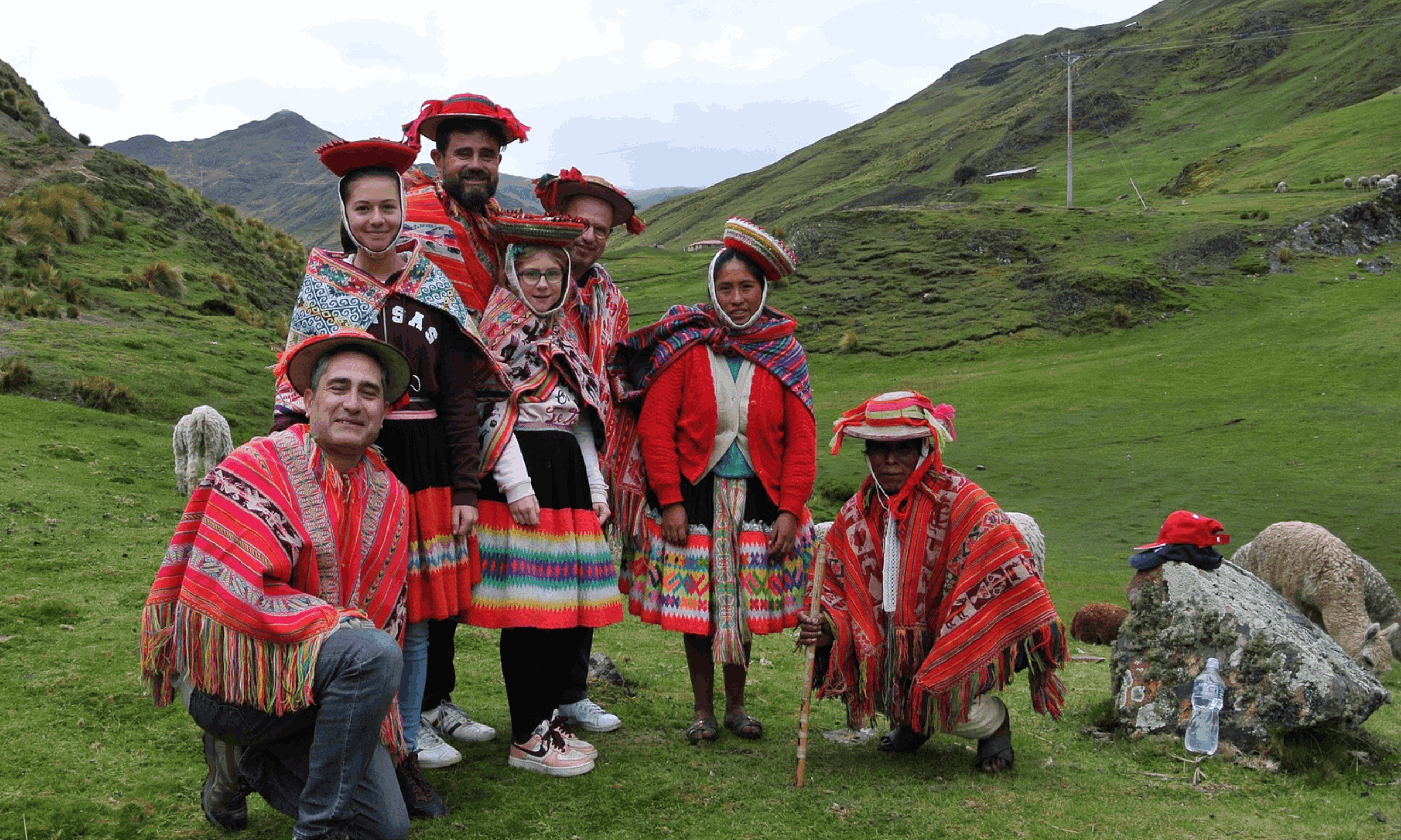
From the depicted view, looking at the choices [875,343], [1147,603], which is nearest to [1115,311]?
[875,343]

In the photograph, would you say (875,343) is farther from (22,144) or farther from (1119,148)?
(1119,148)

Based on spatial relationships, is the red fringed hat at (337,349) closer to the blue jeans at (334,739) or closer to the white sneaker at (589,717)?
the blue jeans at (334,739)

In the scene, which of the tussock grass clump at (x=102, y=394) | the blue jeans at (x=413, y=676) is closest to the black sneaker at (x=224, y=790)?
the blue jeans at (x=413, y=676)

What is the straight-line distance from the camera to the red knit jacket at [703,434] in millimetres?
4926

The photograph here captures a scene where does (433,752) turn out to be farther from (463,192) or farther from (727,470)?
(463,192)

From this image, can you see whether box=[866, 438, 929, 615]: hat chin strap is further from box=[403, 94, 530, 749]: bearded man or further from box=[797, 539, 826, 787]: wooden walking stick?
box=[403, 94, 530, 749]: bearded man

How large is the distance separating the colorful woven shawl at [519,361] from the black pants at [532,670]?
75 cm

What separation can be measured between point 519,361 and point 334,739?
1.78m

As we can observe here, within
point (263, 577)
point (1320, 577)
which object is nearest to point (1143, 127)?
point (1320, 577)

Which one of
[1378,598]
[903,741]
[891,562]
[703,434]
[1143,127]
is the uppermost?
[1143,127]

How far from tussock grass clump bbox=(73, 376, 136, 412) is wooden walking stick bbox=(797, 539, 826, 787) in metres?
10.5

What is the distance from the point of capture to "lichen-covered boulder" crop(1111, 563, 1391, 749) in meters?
4.62

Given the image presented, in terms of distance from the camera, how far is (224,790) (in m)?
3.45

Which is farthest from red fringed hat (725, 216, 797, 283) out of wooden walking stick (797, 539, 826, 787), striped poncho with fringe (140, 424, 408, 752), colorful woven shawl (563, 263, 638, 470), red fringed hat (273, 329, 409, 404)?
striped poncho with fringe (140, 424, 408, 752)
